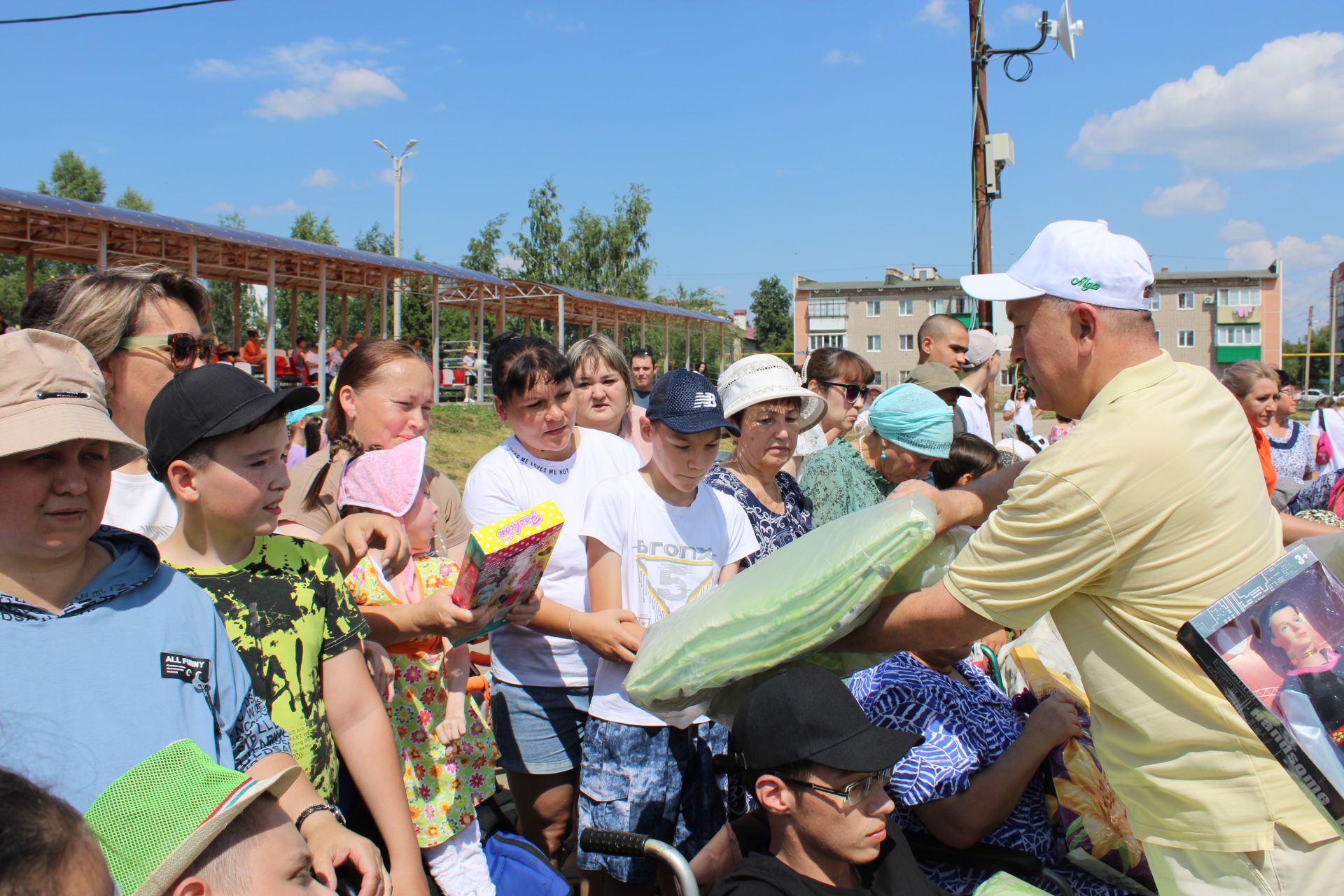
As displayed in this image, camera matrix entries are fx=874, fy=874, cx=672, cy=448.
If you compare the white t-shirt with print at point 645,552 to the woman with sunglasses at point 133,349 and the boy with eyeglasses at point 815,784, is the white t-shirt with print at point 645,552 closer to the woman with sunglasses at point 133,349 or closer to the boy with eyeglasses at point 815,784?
the boy with eyeglasses at point 815,784

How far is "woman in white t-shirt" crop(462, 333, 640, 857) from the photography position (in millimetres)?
2928

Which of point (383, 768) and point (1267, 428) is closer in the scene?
point (383, 768)

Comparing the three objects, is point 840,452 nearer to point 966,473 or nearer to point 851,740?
point 966,473

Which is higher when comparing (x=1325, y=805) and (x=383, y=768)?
(x=1325, y=805)

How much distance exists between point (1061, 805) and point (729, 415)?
169 cm

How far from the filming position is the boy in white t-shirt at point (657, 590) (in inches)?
102

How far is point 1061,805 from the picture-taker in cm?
273

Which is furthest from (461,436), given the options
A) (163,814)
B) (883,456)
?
(163,814)

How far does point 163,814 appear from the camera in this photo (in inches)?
45.2

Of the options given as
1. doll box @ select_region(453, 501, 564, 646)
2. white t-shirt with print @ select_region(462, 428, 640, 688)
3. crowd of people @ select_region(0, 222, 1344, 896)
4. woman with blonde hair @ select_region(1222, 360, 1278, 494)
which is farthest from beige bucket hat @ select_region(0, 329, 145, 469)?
woman with blonde hair @ select_region(1222, 360, 1278, 494)

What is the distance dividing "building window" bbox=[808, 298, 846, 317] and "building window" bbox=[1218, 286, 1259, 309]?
28.9 metres

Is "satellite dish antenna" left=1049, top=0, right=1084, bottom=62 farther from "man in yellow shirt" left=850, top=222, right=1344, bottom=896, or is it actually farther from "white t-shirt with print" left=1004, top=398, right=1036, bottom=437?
"man in yellow shirt" left=850, top=222, right=1344, bottom=896

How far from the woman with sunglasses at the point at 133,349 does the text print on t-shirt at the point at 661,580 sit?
52.4 inches

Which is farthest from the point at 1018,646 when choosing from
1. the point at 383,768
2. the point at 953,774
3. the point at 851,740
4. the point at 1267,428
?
the point at 1267,428
